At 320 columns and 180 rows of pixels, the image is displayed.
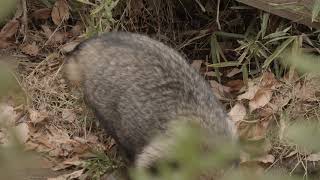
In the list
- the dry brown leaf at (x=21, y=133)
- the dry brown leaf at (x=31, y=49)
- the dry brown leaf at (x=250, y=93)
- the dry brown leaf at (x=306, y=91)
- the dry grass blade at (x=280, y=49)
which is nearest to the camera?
the dry brown leaf at (x=21, y=133)

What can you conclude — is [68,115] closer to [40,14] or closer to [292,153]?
[40,14]

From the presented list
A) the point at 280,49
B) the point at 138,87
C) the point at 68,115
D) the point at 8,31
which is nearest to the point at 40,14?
the point at 8,31

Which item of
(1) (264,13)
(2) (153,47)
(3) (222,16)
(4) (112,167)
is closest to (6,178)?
(2) (153,47)

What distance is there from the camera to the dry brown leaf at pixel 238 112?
3887 millimetres

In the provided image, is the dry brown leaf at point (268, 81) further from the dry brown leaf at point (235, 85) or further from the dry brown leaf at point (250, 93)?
the dry brown leaf at point (235, 85)

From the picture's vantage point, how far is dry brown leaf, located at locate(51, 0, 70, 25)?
4909mm

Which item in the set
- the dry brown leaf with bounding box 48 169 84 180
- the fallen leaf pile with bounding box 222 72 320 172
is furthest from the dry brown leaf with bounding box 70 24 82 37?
the fallen leaf pile with bounding box 222 72 320 172

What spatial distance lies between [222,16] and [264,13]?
473 mm

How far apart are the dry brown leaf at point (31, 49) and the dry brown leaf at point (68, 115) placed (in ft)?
2.24

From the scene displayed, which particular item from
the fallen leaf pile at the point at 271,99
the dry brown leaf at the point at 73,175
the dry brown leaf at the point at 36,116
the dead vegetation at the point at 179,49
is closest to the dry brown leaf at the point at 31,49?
the dead vegetation at the point at 179,49

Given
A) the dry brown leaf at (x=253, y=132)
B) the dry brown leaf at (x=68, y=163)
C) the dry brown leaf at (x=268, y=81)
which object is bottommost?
the dry brown leaf at (x=68, y=163)

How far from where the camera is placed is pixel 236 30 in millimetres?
4469

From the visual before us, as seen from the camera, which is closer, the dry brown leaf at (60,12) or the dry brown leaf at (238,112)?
the dry brown leaf at (238,112)

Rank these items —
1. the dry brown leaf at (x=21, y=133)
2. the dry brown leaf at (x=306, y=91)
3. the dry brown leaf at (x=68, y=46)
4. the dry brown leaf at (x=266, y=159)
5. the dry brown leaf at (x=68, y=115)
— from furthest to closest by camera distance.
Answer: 1. the dry brown leaf at (x=68, y=46)
2. the dry brown leaf at (x=68, y=115)
3. the dry brown leaf at (x=306, y=91)
4. the dry brown leaf at (x=266, y=159)
5. the dry brown leaf at (x=21, y=133)
